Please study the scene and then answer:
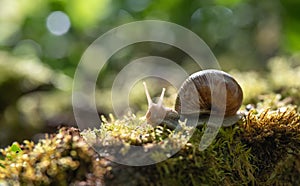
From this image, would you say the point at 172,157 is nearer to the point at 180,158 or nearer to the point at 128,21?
the point at 180,158

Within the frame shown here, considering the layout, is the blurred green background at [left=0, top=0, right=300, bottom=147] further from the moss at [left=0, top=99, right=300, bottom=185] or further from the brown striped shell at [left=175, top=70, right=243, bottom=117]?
the moss at [left=0, top=99, right=300, bottom=185]

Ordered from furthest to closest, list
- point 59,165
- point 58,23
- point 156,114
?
point 58,23 → point 156,114 → point 59,165

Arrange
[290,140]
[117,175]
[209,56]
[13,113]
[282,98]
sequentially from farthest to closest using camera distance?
[209,56], [13,113], [282,98], [290,140], [117,175]

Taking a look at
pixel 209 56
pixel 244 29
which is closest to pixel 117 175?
pixel 209 56

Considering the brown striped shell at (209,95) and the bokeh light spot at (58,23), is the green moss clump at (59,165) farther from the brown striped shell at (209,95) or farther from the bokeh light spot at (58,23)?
the bokeh light spot at (58,23)

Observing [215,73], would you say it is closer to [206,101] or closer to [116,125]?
[206,101]

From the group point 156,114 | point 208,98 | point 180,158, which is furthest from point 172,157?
point 208,98
